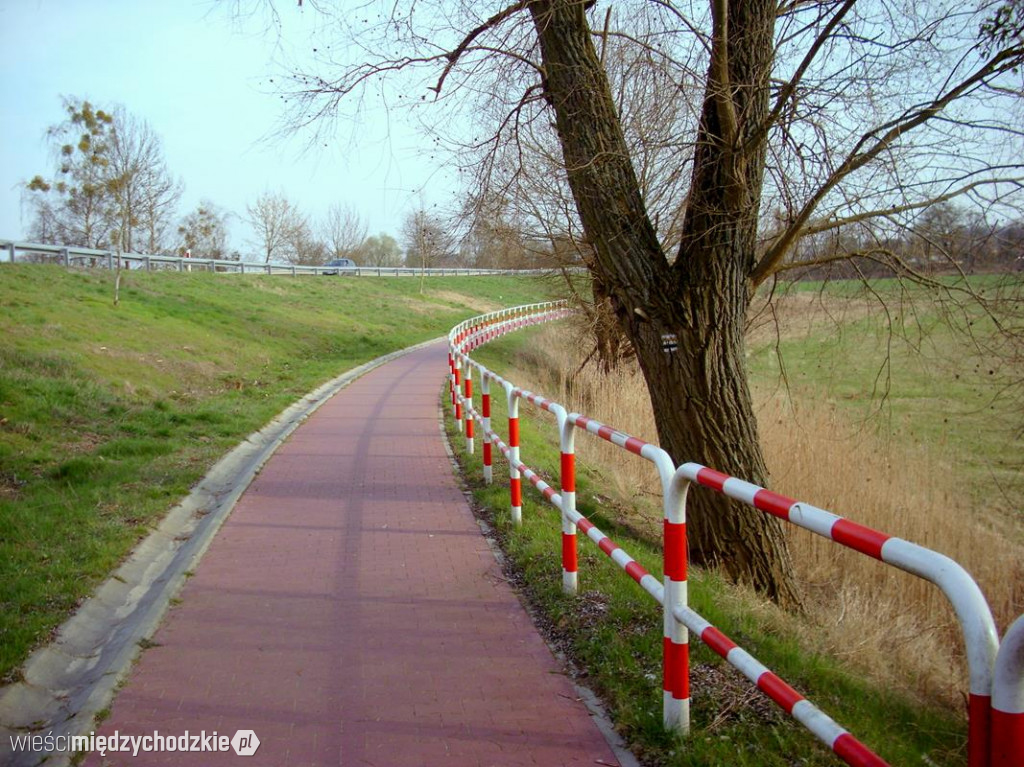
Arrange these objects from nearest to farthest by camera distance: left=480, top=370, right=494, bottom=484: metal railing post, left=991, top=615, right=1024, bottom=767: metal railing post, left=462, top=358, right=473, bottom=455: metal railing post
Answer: left=991, top=615, right=1024, bottom=767: metal railing post < left=480, top=370, right=494, bottom=484: metal railing post < left=462, top=358, right=473, bottom=455: metal railing post

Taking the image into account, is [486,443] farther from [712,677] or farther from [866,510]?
[712,677]

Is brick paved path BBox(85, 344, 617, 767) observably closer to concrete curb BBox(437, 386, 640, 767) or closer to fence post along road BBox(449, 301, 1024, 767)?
concrete curb BBox(437, 386, 640, 767)

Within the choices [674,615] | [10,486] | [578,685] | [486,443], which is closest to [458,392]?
[486,443]

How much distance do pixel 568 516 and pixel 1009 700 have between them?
11.5ft

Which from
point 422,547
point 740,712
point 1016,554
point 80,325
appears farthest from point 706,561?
point 80,325

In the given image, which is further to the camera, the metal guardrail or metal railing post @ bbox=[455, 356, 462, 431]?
the metal guardrail

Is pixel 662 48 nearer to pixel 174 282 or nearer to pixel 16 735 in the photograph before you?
pixel 16 735

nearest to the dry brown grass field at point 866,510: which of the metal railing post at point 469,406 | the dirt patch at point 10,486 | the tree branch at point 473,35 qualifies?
the metal railing post at point 469,406

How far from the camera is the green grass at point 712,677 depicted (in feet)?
11.7

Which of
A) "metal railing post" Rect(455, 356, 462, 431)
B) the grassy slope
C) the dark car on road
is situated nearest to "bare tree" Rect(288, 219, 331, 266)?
the dark car on road

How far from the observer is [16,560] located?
602 cm

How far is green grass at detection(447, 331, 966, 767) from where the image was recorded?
357 cm

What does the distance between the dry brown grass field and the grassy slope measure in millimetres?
4744

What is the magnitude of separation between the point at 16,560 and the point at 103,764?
2968 millimetres
